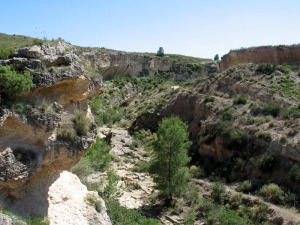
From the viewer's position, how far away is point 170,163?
2719cm

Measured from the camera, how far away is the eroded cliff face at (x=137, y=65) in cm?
7088

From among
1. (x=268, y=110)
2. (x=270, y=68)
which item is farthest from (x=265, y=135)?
(x=270, y=68)

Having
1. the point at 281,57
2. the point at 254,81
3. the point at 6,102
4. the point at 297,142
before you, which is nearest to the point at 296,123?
the point at 297,142

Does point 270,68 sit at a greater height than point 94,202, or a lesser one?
greater

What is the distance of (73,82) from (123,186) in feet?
58.6

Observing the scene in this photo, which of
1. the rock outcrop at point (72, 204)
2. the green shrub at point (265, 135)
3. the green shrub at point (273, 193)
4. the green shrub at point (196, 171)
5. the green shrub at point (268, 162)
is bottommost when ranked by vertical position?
the green shrub at point (196, 171)

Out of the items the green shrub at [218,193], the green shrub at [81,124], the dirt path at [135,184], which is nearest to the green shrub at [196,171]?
the dirt path at [135,184]

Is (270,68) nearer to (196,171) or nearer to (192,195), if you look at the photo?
(196,171)

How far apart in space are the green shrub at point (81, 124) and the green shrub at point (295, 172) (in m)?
16.1

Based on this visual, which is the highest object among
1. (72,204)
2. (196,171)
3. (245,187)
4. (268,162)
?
(72,204)

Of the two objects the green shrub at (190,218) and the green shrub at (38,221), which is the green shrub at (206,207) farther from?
the green shrub at (38,221)

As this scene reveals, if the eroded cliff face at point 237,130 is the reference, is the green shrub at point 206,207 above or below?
below

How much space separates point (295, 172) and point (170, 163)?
785cm

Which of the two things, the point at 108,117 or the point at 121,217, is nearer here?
the point at 121,217
